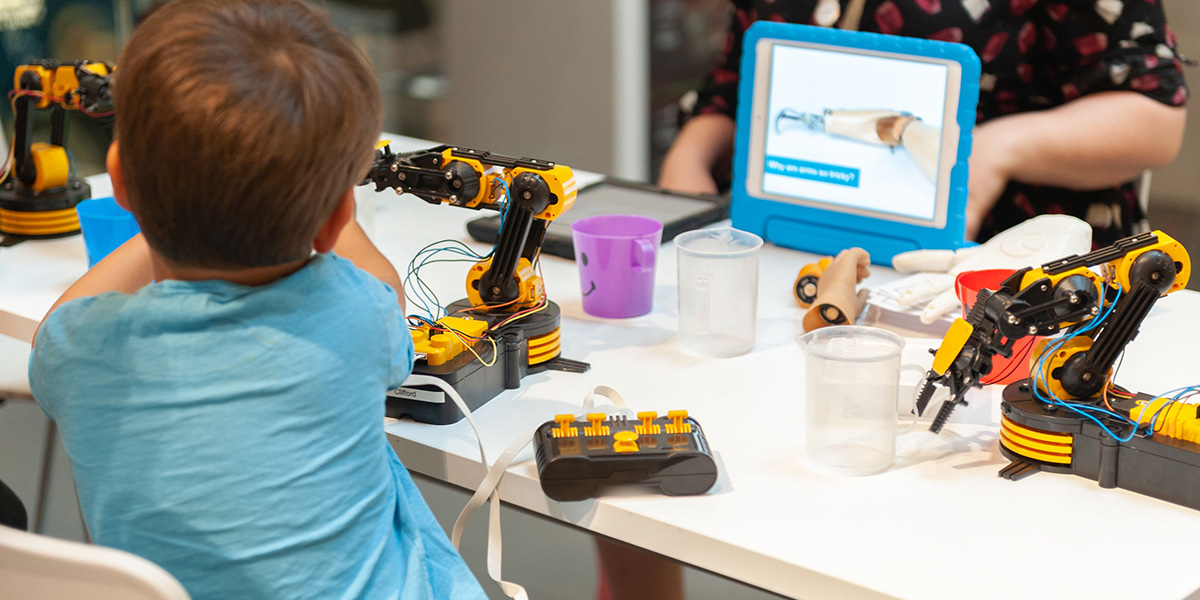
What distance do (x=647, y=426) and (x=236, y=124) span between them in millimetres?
455

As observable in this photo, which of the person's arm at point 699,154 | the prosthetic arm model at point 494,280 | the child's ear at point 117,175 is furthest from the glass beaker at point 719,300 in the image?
the person's arm at point 699,154

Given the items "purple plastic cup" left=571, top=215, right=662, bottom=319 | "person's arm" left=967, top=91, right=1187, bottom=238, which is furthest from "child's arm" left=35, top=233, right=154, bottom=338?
"person's arm" left=967, top=91, right=1187, bottom=238

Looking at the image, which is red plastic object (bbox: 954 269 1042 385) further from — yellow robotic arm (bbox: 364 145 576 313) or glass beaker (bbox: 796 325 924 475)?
yellow robotic arm (bbox: 364 145 576 313)

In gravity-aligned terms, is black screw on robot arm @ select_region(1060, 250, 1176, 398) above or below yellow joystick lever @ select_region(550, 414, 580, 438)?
above

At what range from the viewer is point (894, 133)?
1.46 meters

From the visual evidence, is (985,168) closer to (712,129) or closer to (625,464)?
(712,129)

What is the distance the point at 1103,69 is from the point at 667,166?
0.75 metres

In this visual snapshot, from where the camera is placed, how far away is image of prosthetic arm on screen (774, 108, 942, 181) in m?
1.44

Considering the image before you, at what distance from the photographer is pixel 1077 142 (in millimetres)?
1818

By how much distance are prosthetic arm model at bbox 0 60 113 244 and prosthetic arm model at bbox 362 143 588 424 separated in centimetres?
63

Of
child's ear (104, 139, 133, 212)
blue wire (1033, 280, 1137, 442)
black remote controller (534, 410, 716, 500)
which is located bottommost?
black remote controller (534, 410, 716, 500)

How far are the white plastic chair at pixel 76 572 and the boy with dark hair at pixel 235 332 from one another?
103 millimetres

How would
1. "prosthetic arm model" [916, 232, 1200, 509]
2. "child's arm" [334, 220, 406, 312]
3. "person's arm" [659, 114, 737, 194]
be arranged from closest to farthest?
1. "prosthetic arm model" [916, 232, 1200, 509]
2. "child's arm" [334, 220, 406, 312]
3. "person's arm" [659, 114, 737, 194]

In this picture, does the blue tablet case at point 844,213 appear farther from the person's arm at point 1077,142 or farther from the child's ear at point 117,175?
the child's ear at point 117,175
